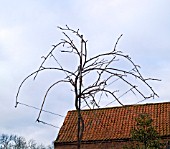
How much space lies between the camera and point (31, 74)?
363 cm

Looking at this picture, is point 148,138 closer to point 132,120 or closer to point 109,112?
point 132,120

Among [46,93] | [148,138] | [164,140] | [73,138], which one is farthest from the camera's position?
[73,138]

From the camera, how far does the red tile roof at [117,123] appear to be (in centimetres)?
2503

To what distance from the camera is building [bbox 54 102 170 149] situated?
80.3 ft

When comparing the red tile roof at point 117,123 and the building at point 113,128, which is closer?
the building at point 113,128

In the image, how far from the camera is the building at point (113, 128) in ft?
80.3

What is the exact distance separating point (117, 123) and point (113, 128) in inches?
24.9

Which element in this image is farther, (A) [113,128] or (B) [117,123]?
(B) [117,123]

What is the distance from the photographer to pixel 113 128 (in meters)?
26.0

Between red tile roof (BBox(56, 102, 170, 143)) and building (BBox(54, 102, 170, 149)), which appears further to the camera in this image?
red tile roof (BBox(56, 102, 170, 143))

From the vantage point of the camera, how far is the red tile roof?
82.1ft

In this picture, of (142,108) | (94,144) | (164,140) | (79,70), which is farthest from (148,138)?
(79,70)

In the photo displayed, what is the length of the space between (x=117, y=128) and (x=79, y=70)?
892 inches

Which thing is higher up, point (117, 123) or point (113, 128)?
point (117, 123)
